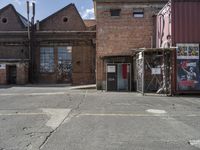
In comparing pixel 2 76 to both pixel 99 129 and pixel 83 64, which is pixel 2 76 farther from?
pixel 99 129

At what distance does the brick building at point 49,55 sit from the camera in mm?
39562

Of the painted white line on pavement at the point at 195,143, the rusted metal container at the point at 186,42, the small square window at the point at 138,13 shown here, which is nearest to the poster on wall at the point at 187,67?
the rusted metal container at the point at 186,42

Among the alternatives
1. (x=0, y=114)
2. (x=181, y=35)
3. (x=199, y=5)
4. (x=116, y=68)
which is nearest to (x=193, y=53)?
(x=181, y=35)

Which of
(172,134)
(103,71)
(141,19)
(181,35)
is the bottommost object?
(172,134)

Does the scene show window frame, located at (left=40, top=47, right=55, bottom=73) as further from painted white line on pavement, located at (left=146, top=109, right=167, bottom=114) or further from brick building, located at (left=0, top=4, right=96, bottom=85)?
painted white line on pavement, located at (left=146, top=109, right=167, bottom=114)

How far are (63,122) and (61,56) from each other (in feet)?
99.0

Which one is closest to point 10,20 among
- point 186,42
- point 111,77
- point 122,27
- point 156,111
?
point 122,27

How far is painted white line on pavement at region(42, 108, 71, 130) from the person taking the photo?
10.8 metres

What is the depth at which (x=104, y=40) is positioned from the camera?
28203mm

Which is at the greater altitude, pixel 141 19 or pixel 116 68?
pixel 141 19

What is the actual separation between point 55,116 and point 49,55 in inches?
1149

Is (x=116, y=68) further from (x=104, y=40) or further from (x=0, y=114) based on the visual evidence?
(x=0, y=114)

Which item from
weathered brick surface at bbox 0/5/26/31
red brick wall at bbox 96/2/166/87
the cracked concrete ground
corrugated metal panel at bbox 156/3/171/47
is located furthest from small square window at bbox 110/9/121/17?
weathered brick surface at bbox 0/5/26/31

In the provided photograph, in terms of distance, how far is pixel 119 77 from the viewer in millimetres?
27375
